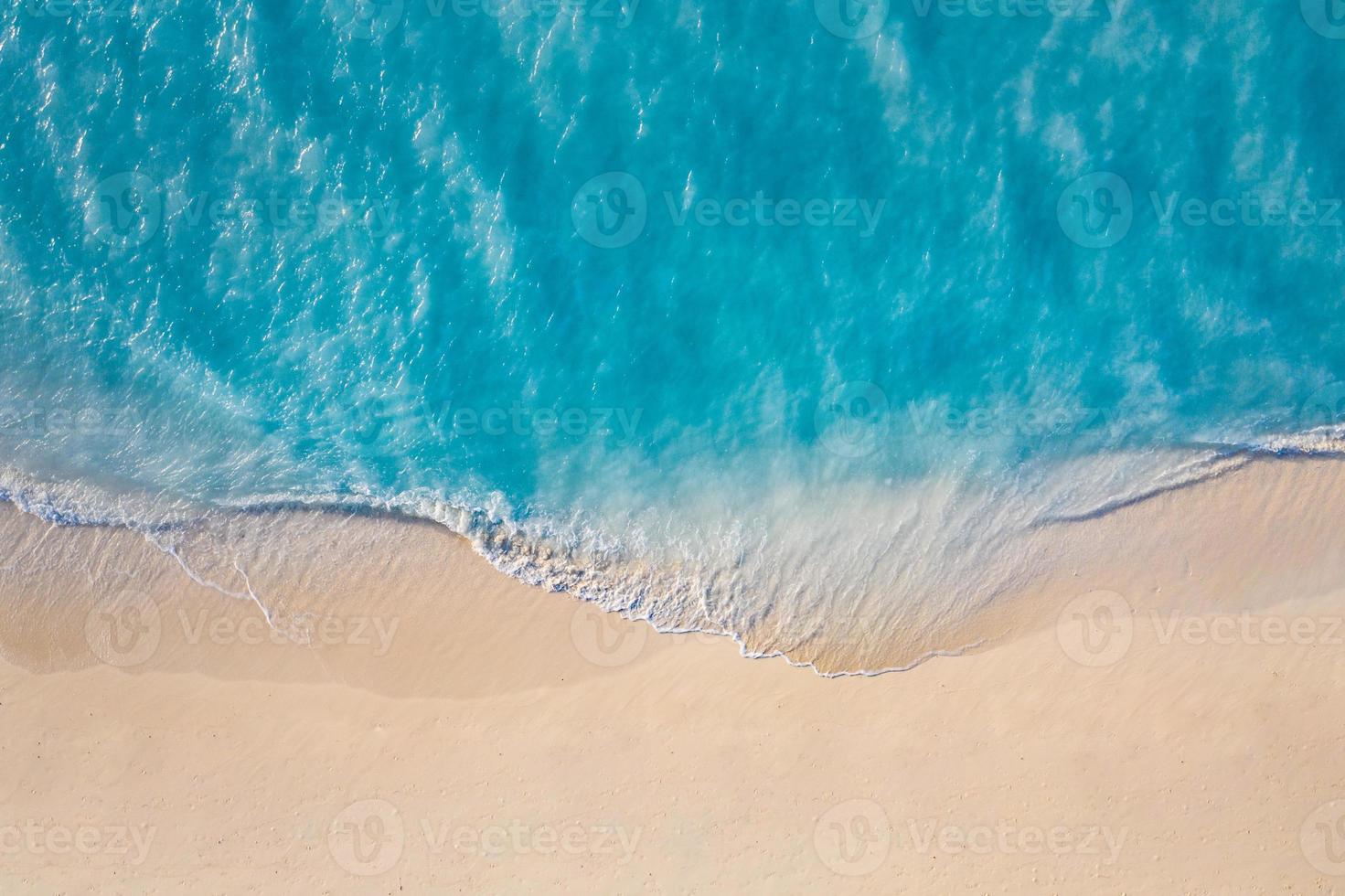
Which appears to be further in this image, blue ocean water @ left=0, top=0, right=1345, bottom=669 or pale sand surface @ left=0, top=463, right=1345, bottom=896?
blue ocean water @ left=0, top=0, right=1345, bottom=669

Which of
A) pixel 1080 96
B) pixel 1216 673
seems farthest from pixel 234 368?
pixel 1216 673

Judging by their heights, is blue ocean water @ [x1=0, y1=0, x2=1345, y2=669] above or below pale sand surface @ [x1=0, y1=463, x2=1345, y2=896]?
above

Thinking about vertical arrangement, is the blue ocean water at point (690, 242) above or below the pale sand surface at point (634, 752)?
above

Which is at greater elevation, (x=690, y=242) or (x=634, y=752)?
(x=690, y=242)

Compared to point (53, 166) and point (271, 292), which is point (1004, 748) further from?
point (53, 166)

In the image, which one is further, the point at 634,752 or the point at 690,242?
the point at 690,242
